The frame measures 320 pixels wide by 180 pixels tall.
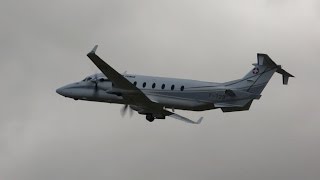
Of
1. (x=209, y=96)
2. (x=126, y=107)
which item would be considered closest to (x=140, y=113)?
(x=126, y=107)

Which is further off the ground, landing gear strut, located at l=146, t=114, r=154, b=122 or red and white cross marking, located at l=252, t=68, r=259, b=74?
red and white cross marking, located at l=252, t=68, r=259, b=74

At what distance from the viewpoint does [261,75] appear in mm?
112562

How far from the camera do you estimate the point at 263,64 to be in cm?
11225

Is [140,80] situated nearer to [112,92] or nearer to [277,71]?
[112,92]

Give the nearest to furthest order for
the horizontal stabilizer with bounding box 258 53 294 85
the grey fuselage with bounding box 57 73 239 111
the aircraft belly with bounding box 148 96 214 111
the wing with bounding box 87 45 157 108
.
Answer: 1. the horizontal stabilizer with bounding box 258 53 294 85
2. the grey fuselage with bounding box 57 73 239 111
3. the aircraft belly with bounding box 148 96 214 111
4. the wing with bounding box 87 45 157 108

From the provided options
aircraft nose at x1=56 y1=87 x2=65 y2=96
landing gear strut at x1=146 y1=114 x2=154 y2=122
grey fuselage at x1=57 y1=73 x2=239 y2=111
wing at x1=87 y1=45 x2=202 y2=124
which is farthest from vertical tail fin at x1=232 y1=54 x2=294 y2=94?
aircraft nose at x1=56 y1=87 x2=65 y2=96

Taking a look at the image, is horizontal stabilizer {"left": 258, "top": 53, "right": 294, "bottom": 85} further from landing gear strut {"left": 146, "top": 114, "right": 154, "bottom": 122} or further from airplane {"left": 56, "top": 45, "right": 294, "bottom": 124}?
Answer: landing gear strut {"left": 146, "top": 114, "right": 154, "bottom": 122}

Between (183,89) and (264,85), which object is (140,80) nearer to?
(183,89)

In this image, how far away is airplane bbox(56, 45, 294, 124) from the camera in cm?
11225

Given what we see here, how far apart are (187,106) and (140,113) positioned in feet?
27.1

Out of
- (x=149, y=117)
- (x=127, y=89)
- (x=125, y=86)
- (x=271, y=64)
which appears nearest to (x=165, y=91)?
(x=127, y=89)

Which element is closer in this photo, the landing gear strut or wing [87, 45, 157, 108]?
wing [87, 45, 157, 108]

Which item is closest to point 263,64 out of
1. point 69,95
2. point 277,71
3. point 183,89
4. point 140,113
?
point 277,71

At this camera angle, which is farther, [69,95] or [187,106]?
[69,95]
